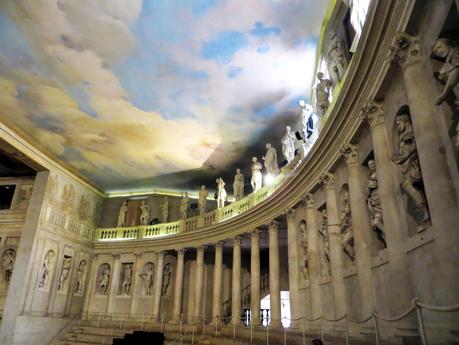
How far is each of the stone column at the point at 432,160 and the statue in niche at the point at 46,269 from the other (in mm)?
20648

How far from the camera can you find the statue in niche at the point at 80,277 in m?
23.8

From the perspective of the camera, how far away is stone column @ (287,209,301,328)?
43.3 ft

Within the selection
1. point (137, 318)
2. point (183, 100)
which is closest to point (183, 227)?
point (137, 318)

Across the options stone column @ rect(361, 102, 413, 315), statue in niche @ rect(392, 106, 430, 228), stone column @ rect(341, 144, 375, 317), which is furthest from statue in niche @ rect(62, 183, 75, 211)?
statue in niche @ rect(392, 106, 430, 228)

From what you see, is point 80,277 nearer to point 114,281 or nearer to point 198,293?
point 114,281

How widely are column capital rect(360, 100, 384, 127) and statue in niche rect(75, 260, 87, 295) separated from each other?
22.0 m

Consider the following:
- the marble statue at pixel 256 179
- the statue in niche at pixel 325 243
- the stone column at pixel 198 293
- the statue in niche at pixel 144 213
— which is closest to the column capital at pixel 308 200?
the statue in niche at pixel 325 243

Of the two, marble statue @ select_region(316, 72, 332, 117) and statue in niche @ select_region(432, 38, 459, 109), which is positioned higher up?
marble statue @ select_region(316, 72, 332, 117)

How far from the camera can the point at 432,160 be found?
5688 millimetres

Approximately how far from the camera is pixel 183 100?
16797 millimetres

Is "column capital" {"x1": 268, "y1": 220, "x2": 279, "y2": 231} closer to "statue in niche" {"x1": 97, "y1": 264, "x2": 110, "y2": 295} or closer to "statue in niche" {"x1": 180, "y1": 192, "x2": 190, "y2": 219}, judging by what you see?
"statue in niche" {"x1": 180, "y1": 192, "x2": 190, "y2": 219}

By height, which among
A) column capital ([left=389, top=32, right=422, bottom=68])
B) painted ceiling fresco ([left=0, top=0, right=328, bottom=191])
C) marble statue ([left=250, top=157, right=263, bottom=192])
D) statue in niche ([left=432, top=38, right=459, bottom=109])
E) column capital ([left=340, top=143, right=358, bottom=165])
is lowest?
statue in niche ([left=432, top=38, right=459, bottom=109])

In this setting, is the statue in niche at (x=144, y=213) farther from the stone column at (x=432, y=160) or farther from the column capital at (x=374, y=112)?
the stone column at (x=432, y=160)

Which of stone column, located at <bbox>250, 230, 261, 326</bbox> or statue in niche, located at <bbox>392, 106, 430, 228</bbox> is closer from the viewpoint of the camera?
statue in niche, located at <bbox>392, 106, 430, 228</bbox>
